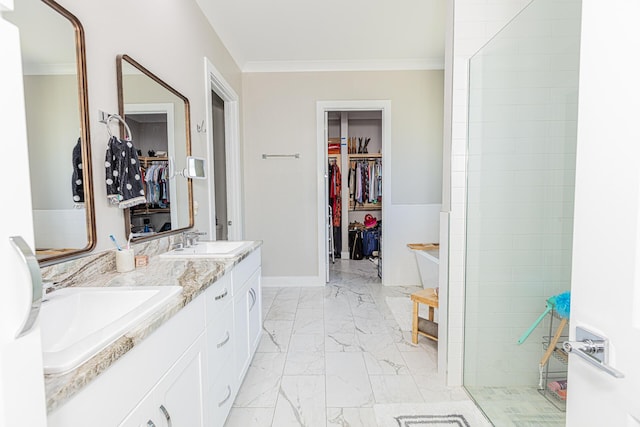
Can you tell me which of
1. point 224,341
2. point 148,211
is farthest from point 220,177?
point 224,341

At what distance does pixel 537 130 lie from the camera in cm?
149

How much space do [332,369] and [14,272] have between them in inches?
79.8

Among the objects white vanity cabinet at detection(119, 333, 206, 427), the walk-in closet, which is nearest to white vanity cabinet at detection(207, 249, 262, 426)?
white vanity cabinet at detection(119, 333, 206, 427)

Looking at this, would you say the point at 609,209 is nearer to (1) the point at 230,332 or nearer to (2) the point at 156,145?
(1) the point at 230,332

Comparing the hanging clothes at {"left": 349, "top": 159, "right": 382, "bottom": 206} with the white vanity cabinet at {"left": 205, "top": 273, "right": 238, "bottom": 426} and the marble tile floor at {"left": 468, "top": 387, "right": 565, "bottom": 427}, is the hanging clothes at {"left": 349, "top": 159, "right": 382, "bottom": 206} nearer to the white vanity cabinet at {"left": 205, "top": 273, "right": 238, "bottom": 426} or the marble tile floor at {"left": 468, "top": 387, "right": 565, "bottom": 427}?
the marble tile floor at {"left": 468, "top": 387, "right": 565, "bottom": 427}

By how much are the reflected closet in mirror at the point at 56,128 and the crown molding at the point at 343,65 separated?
2.68 metres

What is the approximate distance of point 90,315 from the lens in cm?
99

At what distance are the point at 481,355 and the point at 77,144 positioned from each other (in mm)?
2319

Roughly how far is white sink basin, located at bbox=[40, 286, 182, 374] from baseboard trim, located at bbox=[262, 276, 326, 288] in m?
2.84

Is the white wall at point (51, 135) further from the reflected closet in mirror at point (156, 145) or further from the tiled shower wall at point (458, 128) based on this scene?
the tiled shower wall at point (458, 128)

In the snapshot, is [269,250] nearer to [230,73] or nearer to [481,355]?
[230,73]

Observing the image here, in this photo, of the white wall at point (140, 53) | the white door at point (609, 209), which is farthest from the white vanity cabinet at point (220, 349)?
the white door at point (609, 209)

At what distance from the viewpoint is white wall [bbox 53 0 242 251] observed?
131 centimetres

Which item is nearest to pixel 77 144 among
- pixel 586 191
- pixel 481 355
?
pixel 586 191
